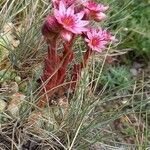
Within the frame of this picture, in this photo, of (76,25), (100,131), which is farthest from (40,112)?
(76,25)

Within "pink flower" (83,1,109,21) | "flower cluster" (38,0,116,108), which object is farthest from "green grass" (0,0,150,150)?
"pink flower" (83,1,109,21)

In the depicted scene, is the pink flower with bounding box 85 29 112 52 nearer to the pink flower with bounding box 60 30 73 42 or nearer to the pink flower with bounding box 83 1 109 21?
the pink flower with bounding box 83 1 109 21

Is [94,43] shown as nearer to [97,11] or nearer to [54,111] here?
[97,11]

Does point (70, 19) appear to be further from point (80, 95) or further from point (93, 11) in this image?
point (80, 95)

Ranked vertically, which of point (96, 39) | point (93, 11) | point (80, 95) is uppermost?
point (93, 11)

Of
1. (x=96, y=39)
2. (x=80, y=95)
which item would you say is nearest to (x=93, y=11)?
(x=96, y=39)

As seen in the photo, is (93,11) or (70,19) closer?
(70,19)

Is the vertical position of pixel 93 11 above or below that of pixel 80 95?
above
